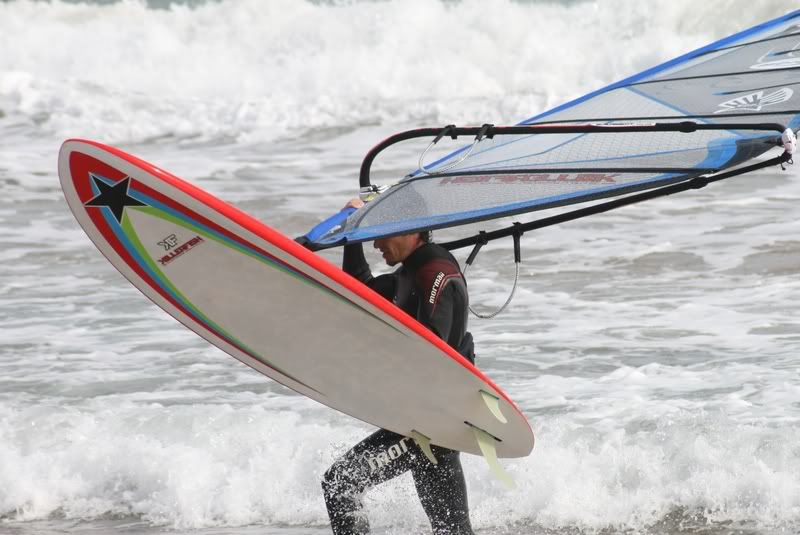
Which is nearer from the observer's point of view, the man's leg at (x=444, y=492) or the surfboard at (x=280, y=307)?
the surfboard at (x=280, y=307)

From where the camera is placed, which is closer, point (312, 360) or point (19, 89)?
point (312, 360)

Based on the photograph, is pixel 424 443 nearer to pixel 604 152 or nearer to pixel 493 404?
pixel 493 404

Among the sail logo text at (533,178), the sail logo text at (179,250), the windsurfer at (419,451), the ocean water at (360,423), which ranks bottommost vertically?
the ocean water at (360,423)

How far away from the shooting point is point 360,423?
19.7 ft

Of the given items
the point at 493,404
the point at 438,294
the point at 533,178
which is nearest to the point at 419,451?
the point at 493,404

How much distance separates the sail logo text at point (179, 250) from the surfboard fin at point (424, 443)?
0.91 m

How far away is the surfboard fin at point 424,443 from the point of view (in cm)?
Result: 355

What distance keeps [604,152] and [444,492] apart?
129cm

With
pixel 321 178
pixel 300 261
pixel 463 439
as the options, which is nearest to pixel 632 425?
pixel 463 439

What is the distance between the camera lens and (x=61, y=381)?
22.4 ft

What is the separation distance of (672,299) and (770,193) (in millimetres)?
3521

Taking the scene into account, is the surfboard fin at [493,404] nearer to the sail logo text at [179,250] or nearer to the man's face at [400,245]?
the man's face at [400,245]

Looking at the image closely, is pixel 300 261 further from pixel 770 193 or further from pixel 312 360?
pixel 770 193

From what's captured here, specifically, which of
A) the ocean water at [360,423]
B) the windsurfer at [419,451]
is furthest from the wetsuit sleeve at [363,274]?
the ocean water at [360,423]
